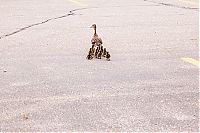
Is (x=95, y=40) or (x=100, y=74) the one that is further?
(x=95, y=40)

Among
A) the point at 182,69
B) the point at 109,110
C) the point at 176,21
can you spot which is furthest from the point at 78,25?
the point at 109,110

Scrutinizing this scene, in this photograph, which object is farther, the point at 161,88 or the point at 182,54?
the point at 182,54

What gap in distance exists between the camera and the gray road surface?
4164 millimetres

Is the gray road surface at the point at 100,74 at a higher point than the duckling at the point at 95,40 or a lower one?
lower

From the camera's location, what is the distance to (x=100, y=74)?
5.79 metres

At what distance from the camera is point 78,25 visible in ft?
32.2

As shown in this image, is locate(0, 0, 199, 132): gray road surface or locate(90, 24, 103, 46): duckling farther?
locate(90, 24, 103, 46): duckling

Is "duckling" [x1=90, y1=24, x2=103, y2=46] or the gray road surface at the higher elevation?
"duckling" [x1=90, y1=24, x2=103, y2=46]

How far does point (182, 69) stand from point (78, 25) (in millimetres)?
4261

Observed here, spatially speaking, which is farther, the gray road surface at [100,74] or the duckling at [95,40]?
the duckling at [95,40]

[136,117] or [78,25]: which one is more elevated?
[78,25]

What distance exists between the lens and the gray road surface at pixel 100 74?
4.16m

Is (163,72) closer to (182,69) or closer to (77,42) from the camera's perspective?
(182,69)

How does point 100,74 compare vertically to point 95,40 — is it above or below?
below
